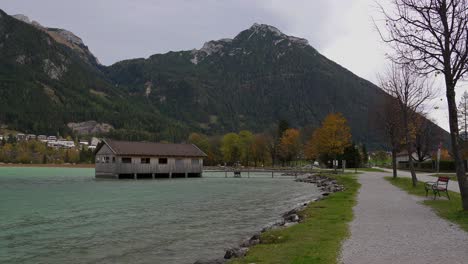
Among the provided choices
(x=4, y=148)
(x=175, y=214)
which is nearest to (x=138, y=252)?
(x=175, y=214)

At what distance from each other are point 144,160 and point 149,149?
260 cm

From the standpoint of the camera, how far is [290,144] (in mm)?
113250

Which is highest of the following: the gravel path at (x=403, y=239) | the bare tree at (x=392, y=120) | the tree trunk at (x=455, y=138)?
the bare tree at (x=392, y=120)

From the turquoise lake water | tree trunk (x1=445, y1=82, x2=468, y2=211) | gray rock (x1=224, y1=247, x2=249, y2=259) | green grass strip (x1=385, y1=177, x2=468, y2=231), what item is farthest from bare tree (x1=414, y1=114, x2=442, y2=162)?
gray rock (x1=224, y1=247, x2=249, y2=259)

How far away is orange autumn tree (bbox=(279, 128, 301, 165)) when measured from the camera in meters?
113

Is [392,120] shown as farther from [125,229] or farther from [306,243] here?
[306,243]

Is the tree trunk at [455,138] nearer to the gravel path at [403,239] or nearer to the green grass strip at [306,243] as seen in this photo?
the gravel path at [403,239]

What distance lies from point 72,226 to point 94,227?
115 centimetres

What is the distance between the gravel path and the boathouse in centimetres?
5632

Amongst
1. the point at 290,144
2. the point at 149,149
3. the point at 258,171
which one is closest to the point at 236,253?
the point at 149,149

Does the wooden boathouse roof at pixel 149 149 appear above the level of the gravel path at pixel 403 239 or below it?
above

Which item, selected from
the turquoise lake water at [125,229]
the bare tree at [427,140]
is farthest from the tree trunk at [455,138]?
the bare tree at [427,140]

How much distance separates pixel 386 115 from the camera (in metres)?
43.2

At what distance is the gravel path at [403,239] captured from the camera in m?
9.72
